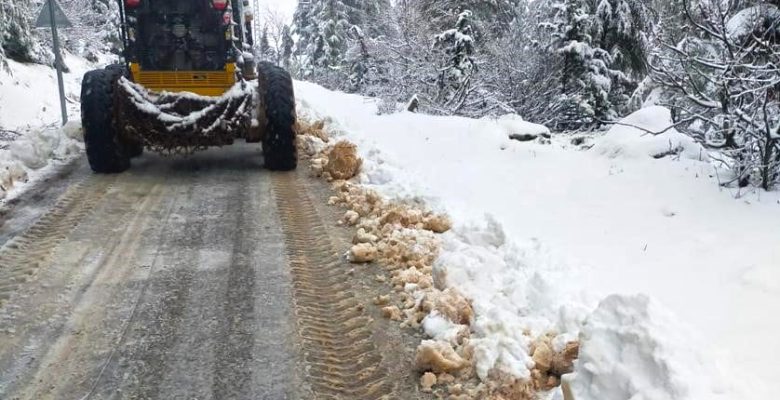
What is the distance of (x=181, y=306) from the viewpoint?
3961mm

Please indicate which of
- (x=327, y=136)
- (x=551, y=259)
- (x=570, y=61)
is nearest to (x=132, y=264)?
(x=551, y=259)

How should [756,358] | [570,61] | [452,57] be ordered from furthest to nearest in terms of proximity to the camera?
[452,57] → [570,61] → [756,358]

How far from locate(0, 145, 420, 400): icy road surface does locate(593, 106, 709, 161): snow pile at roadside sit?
4061 mm

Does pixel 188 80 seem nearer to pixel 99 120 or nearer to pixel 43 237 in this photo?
pixel 99 120

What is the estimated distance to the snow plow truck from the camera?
24.1 ft

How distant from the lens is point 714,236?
4.84 meters

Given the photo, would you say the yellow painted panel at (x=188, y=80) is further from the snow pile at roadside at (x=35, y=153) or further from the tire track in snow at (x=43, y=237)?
the tire track in snow at (x=43, y=237)

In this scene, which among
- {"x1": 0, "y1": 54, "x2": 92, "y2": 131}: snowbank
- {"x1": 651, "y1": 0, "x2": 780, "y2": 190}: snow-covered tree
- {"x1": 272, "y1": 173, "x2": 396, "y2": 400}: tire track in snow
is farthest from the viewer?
{"x1": 0, "y1": 54, "x2": 92, "y2": 131}: snowbank

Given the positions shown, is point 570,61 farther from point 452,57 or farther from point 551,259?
point 551,259

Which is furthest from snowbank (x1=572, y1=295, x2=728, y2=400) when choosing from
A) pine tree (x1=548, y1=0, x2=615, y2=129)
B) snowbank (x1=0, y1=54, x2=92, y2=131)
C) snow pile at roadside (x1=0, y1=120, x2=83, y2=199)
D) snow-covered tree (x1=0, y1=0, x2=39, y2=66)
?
snow-covered tree (x1=0, y1=0, x2=39, y2=66)

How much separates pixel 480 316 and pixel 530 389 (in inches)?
25.5

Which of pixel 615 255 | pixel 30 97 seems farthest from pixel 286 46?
pixel 615 255

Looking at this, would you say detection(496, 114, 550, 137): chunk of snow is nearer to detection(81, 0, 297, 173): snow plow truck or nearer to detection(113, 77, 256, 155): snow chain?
detection(81, 0, 297, 173): snow plow truck

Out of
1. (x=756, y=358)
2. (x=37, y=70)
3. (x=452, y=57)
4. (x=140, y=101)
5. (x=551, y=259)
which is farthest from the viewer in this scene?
(x=37, y=70)
